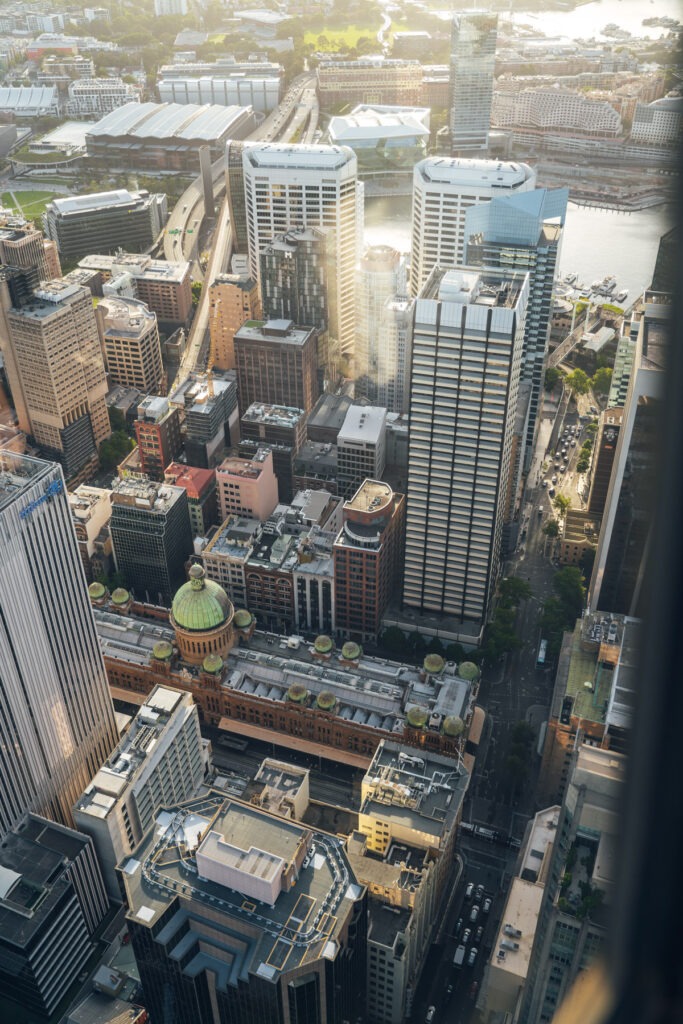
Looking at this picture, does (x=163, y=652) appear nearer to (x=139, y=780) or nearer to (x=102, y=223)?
(x=139, y=780)

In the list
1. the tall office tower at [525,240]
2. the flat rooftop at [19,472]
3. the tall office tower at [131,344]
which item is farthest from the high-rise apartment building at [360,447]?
the flat rooftop at [19,472]

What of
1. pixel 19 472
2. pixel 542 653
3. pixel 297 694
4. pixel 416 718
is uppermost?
pixel 19 472

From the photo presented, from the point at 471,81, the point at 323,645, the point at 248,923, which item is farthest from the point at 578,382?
the point at 471,81

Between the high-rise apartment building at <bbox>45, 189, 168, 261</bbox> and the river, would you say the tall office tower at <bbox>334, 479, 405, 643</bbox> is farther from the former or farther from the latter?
the high-rise apartment building at <bbox>45, 189, 168, 261</bbox>

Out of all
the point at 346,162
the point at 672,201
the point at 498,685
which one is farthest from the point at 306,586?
the point at 672,201

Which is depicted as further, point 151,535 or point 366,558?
point 151,535

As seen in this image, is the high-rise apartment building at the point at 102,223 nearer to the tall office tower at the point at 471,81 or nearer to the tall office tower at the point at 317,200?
the tall office tower at the point at 317,200
